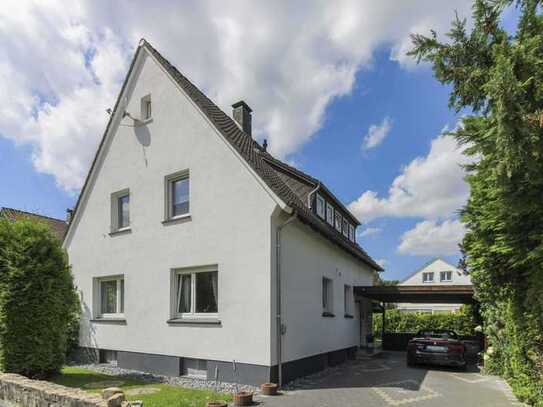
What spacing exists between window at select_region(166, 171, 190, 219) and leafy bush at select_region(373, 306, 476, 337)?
18873 millimetres

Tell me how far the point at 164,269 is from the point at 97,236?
406cm

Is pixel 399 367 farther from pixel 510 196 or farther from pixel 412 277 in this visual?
pixel 412 277

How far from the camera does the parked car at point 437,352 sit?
45.0 feet

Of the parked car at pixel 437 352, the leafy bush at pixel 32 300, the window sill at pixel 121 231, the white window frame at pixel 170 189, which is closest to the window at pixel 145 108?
the white window frame at pixel 170 189

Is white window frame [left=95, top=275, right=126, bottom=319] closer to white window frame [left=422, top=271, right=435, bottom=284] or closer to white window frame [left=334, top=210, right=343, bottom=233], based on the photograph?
white window frame [left=334, top=210, right=343, bottom=233]

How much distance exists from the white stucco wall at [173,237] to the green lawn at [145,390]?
106cm

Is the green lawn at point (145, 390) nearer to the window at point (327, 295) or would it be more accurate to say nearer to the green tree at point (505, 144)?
the window at point (327, 295)

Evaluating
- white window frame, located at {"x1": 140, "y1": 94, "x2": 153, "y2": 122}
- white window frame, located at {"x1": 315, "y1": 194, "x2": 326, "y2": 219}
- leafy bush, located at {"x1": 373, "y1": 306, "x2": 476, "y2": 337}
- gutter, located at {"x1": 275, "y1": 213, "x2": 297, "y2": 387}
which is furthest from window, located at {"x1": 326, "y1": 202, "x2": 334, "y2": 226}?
leafy bush, located at {"x1": 373, "y1": 306, "x2": 476, "y2": 337}

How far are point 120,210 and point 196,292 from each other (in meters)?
4.90

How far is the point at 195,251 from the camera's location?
1110 centimetres

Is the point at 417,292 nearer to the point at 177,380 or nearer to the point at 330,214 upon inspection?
the point at 330,214

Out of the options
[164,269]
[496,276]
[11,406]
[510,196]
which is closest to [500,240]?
[510,196]

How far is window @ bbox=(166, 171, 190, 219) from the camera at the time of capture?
39.3 ft

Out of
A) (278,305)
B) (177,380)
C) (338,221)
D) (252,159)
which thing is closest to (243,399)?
(278,305)
